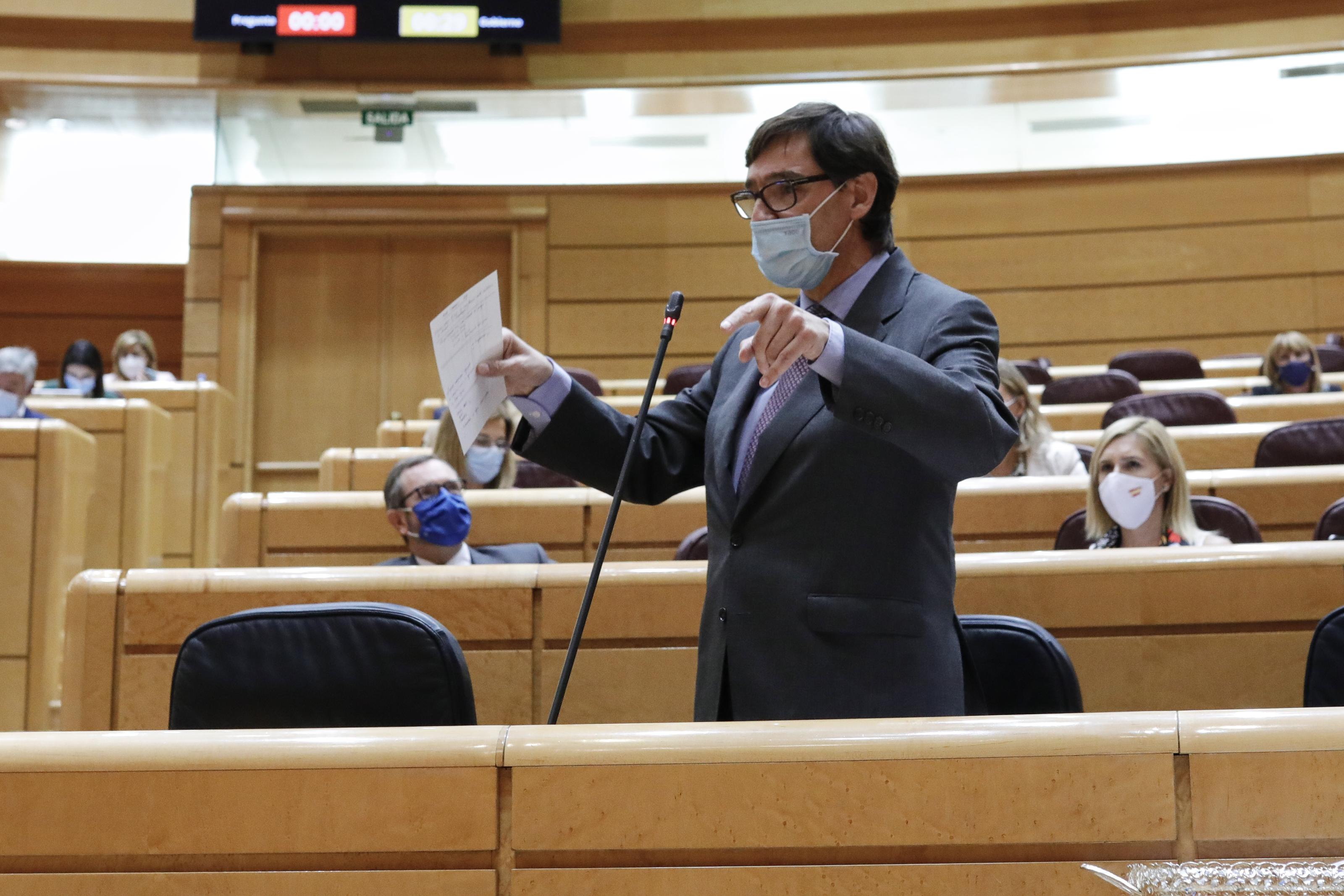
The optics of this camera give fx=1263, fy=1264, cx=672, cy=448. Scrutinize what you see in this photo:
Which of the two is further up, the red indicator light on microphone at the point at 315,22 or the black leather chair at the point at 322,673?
the red indicator light on microphone at the point at 315,22

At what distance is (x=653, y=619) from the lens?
6.07 ft

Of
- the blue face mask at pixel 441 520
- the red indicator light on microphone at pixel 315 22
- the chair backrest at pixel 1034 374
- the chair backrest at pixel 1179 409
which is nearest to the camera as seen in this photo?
the blue face mask at pixel 441 520

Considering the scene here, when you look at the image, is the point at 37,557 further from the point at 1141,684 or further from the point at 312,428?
the point at 312,428

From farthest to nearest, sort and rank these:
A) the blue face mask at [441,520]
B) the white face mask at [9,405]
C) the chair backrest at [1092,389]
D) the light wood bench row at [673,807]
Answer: the chair backrest at [1092,389] → the white face mask at [9,405] → the blue face mask at [441,520] → the light wood bench row at [673,807]

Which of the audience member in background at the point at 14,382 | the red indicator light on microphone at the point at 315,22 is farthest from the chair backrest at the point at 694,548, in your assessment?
the red indicator light on microphone at the point at 315,22

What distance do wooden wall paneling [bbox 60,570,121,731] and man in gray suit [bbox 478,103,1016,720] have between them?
2.78 feet

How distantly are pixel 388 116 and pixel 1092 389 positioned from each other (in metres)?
3.94

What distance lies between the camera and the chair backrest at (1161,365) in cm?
537

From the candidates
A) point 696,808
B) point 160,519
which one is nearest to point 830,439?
point 696,808

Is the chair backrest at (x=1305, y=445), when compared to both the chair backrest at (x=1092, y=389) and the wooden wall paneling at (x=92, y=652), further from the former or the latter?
the wooden wall paneling at (x=92, y=652)

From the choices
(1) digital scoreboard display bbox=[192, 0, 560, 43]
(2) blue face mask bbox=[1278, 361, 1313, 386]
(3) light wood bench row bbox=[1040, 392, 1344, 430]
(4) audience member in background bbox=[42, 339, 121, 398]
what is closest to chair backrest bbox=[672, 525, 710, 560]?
(3) light wood bench row bbox=[1040, 392, 1344, 430]

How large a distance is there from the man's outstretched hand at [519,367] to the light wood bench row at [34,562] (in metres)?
1.85

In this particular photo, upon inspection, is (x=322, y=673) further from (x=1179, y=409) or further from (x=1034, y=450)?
(x=1179, y=409)

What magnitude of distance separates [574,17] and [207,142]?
243 centimetres
